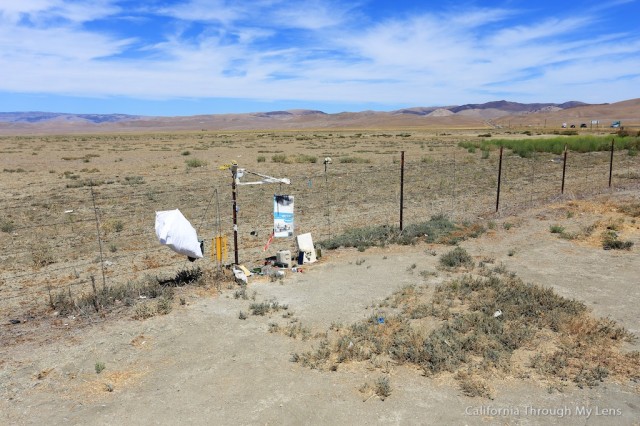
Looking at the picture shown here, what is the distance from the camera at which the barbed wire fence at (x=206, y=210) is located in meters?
11.2

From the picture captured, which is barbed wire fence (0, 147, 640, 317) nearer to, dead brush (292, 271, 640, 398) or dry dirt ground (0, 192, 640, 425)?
dry dirt ground (0, 192, 640, 425)

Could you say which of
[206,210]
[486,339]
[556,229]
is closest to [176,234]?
[486,339]

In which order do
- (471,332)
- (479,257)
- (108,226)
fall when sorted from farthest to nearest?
(108,226)
(479,257)
(471,332)

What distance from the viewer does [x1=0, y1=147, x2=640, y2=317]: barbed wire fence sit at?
11227mm

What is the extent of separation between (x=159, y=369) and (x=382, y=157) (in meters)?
35.8

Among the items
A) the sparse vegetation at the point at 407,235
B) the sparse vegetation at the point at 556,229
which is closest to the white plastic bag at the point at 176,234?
the sparse vegetation at the point at 407,235

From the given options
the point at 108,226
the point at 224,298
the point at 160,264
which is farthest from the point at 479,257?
the point at 108,226

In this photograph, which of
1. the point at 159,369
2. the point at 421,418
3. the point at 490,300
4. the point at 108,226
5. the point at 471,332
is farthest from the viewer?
the point at 108,226

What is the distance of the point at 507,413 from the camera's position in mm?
5504

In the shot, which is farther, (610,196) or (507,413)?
(610,196)

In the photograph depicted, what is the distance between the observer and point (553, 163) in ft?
108

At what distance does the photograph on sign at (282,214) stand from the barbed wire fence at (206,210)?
104 cm

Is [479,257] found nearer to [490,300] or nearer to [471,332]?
[490,300]

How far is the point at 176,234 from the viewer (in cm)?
893
